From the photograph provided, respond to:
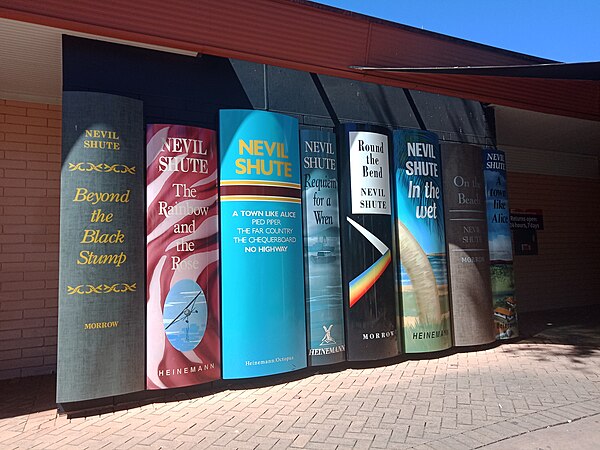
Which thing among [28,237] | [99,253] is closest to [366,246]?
[99,253]

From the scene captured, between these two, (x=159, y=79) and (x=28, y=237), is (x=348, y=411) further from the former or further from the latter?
(x=28, y=237)

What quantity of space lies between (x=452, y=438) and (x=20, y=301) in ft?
19.2

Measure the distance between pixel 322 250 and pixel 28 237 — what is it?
13.9ft

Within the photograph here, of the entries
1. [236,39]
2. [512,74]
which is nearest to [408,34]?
[512,74]

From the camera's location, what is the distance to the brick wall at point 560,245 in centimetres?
1108

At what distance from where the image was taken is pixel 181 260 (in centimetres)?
496

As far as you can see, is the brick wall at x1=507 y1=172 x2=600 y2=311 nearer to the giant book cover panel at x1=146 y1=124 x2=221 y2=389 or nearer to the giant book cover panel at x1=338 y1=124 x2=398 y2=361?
the giant book cover panel at x1=338 y1=124 x2=398 y2=361

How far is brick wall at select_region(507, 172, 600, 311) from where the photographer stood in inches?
436

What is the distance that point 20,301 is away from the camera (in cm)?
637

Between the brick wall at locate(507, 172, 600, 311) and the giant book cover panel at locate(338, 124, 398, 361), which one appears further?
the brick wall at locate(507, 172, 600, 311)

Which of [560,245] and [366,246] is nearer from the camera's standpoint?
[366,246]

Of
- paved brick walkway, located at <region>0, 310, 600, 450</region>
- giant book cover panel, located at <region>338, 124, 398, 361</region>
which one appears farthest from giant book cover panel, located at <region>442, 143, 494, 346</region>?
giant book cover panel, located at <region>338, 124, 398, 361</region>

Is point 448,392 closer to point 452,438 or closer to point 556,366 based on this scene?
point 452,438

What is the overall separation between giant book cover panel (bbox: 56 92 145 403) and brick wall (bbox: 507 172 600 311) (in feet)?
30.3
